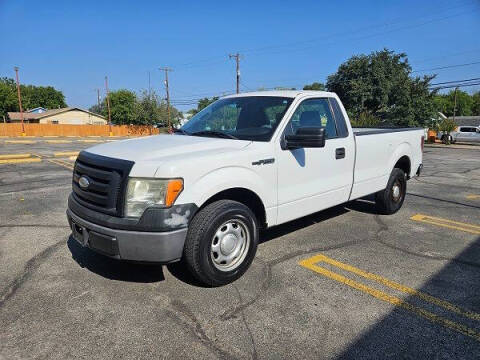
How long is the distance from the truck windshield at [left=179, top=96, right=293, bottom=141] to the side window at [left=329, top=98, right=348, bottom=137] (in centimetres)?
88

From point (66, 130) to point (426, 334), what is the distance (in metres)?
58.8

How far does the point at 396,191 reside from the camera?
19.9 ft

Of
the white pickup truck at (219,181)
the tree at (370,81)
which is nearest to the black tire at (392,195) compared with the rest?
the white pickup truck at (219,181)

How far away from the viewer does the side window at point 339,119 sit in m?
4.75

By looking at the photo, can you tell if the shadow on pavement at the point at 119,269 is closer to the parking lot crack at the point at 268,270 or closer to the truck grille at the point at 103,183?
the truck grille at the point at 103,183

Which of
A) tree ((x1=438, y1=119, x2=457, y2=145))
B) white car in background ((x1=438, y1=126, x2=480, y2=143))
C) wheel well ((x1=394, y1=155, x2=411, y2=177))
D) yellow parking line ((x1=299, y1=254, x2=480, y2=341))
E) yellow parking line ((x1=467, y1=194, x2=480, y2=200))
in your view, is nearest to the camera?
yellow parking line ((x1=299, y1=254, x2=480, y2=341))

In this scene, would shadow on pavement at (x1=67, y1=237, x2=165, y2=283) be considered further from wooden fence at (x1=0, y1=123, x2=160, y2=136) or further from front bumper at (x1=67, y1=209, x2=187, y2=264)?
wooden fence at (x1=0, y1=123, x2=160, y2=136)

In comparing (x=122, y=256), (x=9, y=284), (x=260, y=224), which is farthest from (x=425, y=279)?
(x=9, y=284)

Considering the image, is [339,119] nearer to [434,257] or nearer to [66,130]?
[434,257]

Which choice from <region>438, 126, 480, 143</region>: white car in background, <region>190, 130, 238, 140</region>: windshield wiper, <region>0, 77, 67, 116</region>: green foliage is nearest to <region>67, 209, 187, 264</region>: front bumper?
<region>190, 130, 238, 140</region>: windshield wiper

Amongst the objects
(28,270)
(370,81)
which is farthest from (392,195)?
(370,81)

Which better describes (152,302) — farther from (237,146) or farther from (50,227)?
(50,227)

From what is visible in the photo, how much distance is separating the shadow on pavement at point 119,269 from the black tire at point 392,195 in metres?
3.76

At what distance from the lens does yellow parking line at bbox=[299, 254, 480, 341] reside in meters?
2.79
